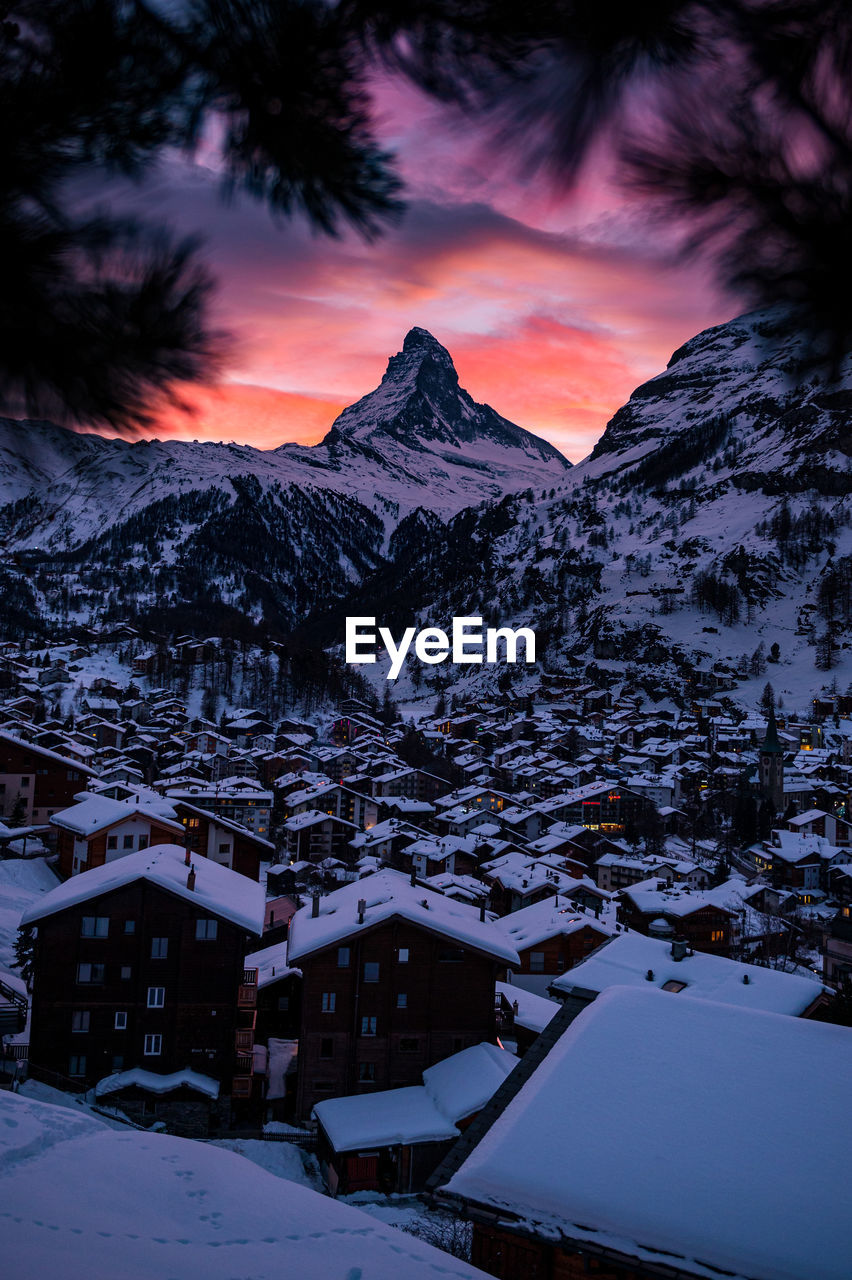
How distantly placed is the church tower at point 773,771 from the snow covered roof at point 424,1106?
1917 inches

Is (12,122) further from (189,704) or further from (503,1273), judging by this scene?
(189,704)

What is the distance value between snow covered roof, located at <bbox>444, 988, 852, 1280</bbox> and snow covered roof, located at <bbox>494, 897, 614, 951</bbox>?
1705cm

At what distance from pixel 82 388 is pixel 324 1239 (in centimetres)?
535

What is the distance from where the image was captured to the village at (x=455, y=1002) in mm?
5594

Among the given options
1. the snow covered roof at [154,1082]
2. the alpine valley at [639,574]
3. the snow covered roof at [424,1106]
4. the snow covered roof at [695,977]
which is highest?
the alpine valley at [639,574]

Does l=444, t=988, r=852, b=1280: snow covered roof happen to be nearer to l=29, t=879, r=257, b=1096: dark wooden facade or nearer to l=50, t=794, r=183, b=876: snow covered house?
l=29, t=879, r=257, b=1096: dark wooden facade

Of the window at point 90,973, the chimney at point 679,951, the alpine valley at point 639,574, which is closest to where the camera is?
the chimney at point 679,951

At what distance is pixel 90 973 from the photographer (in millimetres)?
16047

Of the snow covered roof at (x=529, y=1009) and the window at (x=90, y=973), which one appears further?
the snow covered roof at (x=529, y=1009)

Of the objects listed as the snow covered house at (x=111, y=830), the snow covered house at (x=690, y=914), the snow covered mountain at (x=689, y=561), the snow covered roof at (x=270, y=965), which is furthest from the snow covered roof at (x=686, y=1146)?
the snow covered mountain at (x=689, y=561)

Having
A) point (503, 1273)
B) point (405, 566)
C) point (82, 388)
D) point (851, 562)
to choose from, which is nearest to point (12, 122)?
point (82, 388)

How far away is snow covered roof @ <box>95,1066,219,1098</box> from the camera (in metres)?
15.0

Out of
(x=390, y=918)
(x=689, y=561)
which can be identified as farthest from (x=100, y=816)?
(x=689, y=561)

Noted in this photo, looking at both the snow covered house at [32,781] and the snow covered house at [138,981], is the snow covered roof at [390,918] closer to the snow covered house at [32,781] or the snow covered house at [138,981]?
the snow covered house at [138,981]
